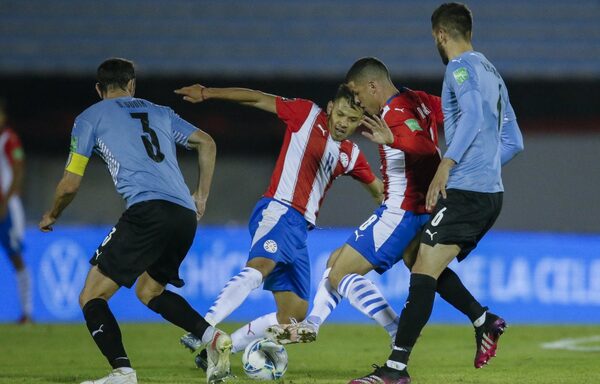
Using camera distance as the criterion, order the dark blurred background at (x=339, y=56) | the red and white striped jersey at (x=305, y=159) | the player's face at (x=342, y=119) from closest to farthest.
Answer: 1. the player's face at (x=342, y=119)
2. the red and white striped jersey at (x=305, y=159)
3. the dark blurred background at (x=339, y=56)

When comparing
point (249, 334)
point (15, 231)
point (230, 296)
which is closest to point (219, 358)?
point (230, 296)

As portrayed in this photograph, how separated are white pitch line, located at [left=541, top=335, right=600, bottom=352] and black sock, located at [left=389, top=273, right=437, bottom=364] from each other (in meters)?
3.57

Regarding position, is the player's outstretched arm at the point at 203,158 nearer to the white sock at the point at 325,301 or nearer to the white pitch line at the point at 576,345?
the white sock at the point at 325,301

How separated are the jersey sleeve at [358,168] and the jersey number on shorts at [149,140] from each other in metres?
1.74

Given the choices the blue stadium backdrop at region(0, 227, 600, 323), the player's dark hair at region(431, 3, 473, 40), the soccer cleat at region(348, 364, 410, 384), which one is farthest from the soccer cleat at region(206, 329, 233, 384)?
the blue stadium backdrop at region(0, 227, 600, 323)

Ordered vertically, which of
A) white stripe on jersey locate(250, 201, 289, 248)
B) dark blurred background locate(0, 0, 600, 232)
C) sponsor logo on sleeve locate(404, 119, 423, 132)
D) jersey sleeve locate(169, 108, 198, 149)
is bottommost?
white stripe on jersey locate(250, 201, 289, 248)

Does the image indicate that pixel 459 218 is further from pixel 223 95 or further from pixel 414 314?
pixel 223 95

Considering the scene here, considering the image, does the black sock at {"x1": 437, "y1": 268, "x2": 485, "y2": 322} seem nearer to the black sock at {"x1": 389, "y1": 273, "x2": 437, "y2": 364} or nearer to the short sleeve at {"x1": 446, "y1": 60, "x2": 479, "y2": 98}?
the black sock at {"x1": 389, "y1": 273, "x2": 437, "y2": 364}

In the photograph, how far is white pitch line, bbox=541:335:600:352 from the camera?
387 inches

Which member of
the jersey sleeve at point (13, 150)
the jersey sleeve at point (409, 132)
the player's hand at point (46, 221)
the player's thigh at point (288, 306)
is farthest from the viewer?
the jersey sleeve at point (13, 150)

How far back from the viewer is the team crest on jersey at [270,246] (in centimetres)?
762

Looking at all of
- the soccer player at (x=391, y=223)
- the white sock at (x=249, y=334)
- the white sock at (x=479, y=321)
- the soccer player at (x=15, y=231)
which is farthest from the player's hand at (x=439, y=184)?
the soccer player at (x=15, y=231)

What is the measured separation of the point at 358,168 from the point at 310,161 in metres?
0.45

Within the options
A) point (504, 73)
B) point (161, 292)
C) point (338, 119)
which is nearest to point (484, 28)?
point (504, 73)
